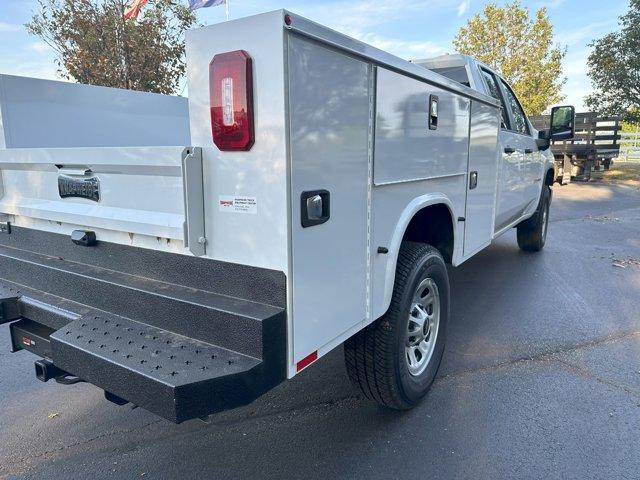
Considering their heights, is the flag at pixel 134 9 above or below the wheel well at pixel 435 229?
above

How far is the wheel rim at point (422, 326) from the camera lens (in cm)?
290

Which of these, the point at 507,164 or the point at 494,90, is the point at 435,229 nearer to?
the point at 507,164

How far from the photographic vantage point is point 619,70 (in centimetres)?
1914

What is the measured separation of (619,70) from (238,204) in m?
21.8

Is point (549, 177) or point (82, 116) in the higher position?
point (82, 116)

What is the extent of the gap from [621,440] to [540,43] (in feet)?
79.2

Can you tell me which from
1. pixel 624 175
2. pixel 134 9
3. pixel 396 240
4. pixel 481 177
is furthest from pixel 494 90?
pixel 624 175

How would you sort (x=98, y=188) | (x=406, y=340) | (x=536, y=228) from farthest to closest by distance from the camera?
1. (x=536, y=228)
2. (x=406, y=340)
3. (x=98, y=188)

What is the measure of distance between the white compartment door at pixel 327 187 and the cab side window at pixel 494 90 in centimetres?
293

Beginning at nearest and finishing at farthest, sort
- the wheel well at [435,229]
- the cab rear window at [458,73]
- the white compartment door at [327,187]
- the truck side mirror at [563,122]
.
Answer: the white compartment door at [327,187] → the wheel well at [435,229] → the cab rear window at [458,73] → the truck side mirror at [563,122]

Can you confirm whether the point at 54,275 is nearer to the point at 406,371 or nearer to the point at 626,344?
the point at 406,371

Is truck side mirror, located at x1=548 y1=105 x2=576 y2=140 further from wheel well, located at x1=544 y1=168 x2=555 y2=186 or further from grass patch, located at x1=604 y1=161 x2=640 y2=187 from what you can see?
grass patch, located at x1=604 y1=161 x2=640 y2=187

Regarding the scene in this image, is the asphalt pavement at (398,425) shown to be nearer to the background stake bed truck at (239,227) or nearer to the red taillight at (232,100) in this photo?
the background stake bed truck at (239,227)

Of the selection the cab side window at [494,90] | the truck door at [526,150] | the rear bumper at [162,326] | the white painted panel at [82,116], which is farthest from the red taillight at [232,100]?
the truck door at [526,150]
